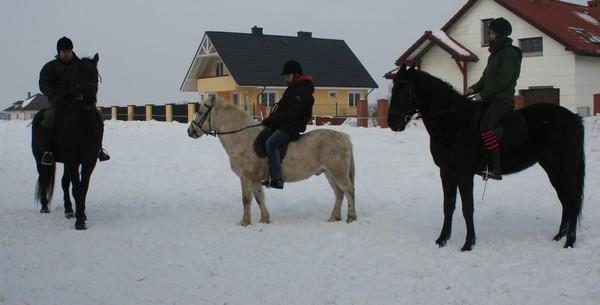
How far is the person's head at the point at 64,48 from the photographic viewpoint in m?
9.48

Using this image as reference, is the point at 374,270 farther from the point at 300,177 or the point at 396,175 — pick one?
the point at 396,175

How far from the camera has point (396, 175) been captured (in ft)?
44.8

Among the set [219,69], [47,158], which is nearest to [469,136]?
[47,158]

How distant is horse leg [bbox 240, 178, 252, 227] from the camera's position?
30.0 feet

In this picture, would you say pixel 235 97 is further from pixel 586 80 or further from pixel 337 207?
pixel 337 207

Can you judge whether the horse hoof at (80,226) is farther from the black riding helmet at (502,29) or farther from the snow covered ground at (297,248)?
the black riding helmet at (502,29)

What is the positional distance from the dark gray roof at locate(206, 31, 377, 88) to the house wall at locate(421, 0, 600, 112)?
1710cm

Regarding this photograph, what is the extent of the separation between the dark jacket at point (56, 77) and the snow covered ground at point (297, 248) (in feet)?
6.74

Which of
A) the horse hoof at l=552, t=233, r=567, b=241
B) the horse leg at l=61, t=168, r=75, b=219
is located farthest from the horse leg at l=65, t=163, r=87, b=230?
the horse hoof at l=552, t=233, r=567, b=241

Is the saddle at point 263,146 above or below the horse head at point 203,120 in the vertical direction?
below

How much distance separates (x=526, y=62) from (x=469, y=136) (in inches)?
933

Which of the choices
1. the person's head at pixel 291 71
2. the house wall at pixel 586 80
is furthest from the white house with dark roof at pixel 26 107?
the person's head at pixel 291 71

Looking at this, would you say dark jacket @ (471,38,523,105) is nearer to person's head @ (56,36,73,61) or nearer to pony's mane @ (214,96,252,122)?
pony's mane @ (214,96,252,122)

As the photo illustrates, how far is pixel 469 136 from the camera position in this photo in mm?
7332
